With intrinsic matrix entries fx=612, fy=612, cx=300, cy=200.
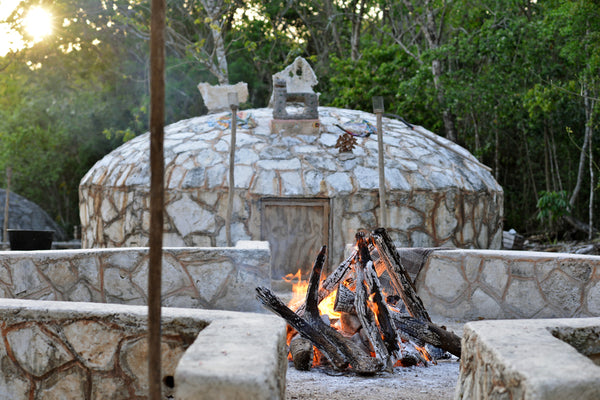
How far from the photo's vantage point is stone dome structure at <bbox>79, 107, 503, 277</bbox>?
8844mm

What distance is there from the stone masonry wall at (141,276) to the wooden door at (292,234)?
3491 mm

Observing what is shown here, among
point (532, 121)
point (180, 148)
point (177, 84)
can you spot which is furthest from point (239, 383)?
point (177, 84)

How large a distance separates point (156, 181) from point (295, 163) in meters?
7.40

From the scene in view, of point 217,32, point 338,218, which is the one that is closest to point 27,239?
point 338,218

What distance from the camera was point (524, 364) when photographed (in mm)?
1953

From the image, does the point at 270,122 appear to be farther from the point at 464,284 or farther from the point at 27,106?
the point at 27,106

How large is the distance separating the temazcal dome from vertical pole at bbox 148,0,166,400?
6897mm

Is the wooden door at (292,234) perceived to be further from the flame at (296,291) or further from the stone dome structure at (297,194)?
the flame at (296,291)

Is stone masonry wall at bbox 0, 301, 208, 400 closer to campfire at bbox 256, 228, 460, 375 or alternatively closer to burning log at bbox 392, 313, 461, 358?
campfire at bbox 256, 228, 460, 375

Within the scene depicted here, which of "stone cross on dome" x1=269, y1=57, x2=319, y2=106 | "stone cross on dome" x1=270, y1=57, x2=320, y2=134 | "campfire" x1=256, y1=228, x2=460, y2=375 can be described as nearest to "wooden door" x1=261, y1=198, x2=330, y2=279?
"stone cross on dome" x1=270, y1=57, x2=320, y2=134

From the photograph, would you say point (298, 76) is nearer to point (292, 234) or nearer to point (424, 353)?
point (292, 234)

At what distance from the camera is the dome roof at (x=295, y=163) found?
8891 millimetres

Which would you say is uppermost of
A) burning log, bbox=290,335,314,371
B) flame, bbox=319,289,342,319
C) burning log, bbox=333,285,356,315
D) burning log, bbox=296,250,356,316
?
burning log, bbox=296,250,356,316

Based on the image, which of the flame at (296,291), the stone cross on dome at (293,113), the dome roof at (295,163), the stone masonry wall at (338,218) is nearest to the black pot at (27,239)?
the stone masonry wall at (338,218)
